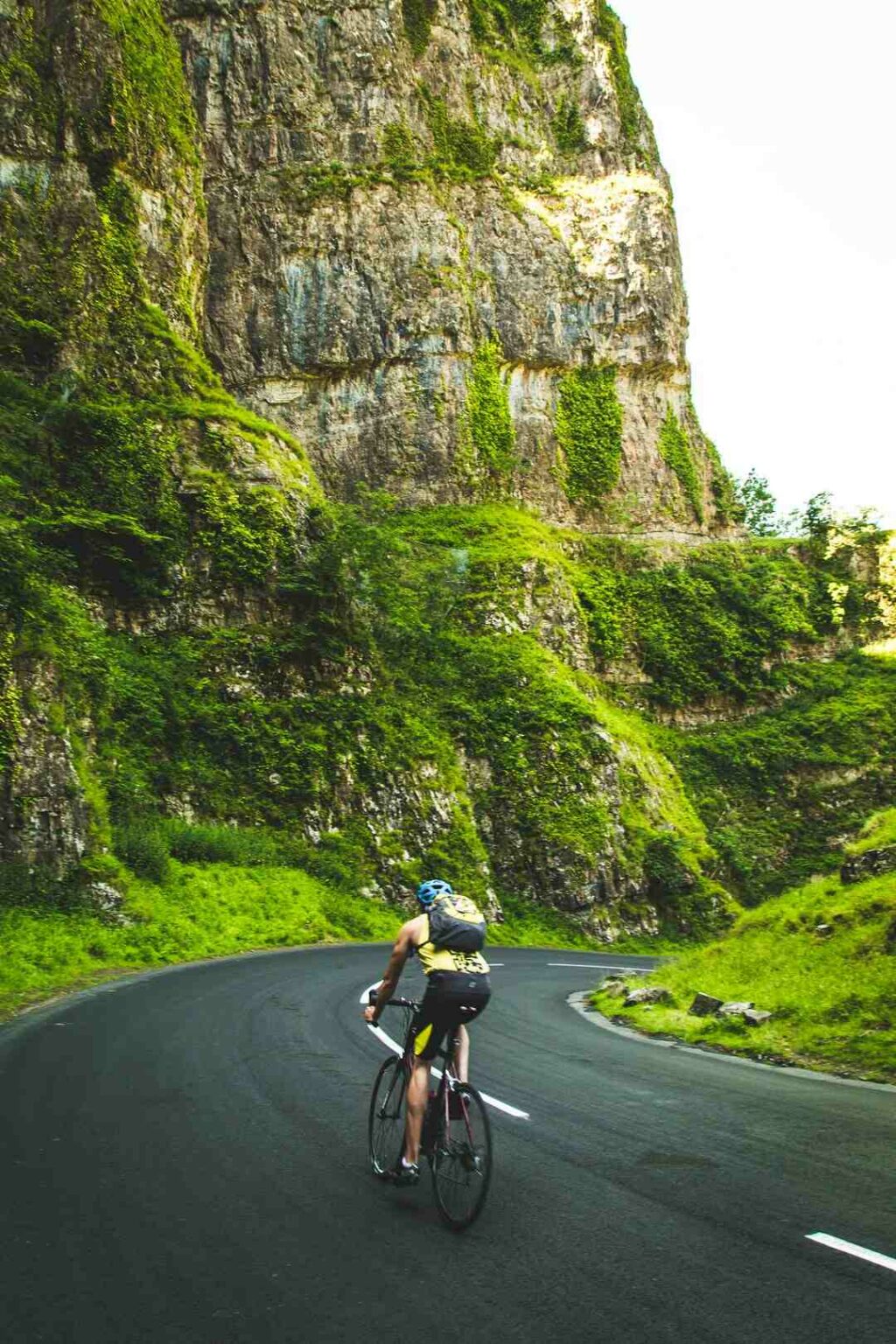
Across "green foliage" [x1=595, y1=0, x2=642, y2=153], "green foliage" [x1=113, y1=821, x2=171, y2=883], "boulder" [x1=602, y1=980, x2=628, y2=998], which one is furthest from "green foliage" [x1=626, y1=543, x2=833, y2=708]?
"boulder" [x1=602, y1=980, x2=628, y2=998]

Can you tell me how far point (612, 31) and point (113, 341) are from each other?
47.0 m

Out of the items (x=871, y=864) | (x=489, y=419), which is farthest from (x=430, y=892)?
(x=489, y=419)

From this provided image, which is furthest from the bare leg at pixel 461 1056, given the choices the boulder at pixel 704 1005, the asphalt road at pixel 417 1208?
the boulder at pixel 704 1005

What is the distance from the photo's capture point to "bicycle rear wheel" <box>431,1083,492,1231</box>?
470 cm

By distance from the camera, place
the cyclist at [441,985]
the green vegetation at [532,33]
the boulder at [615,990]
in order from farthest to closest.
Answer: the green vegetation at [532,33] < the boulder at [615,990] < the cyclist at [441,985]

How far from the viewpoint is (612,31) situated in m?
58.1

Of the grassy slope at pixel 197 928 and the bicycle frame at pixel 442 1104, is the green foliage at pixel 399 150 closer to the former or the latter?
the grassy slope at pixel 197 928

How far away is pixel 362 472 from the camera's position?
151ft

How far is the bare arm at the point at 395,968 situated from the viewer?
5465 mm

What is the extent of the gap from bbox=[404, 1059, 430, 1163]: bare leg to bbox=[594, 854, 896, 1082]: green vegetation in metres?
5.68

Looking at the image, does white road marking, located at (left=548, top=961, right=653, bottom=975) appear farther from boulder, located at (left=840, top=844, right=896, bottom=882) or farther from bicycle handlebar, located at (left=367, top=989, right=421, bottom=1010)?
bicycle handlebar, located at (left=367, top=989, right=421, bottom=1010)

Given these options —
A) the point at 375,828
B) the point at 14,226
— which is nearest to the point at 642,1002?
the point at 375,828

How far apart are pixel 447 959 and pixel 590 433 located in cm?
4878

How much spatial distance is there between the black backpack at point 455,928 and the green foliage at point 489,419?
43319mm
